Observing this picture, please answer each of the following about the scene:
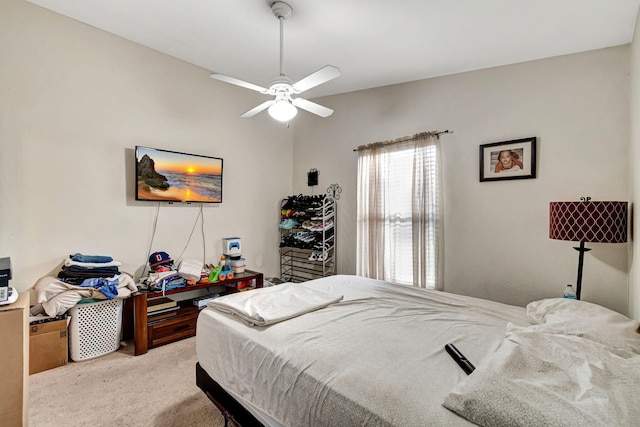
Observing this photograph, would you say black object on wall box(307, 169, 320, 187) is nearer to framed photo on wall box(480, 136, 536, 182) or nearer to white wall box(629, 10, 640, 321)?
framed photo on wall box(480, 136, 536, 182)

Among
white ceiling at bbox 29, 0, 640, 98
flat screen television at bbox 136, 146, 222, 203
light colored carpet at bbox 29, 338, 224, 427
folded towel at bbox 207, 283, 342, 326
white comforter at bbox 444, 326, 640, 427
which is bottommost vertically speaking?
light colored carpet at bbox 29, 338, 224, 427

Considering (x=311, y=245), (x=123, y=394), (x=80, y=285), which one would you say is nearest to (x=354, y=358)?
(x=123, y=394)

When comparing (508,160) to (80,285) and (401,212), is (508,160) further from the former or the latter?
(80,285)

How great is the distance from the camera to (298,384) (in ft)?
3.76

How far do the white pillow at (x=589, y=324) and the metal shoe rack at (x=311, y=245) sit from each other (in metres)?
2.44

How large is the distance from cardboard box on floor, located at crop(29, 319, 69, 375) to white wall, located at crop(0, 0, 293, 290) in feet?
1.39

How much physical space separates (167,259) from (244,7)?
2.43 meters

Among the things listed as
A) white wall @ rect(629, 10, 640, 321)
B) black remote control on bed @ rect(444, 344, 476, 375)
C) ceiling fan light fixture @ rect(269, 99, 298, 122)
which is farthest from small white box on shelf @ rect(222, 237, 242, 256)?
white wall @ rect(629, 10, 640, 321)

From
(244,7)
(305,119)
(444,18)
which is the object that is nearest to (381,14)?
(444,18)

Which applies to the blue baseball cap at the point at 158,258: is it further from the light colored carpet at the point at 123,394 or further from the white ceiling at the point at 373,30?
the white ceiling at the point at 373,30

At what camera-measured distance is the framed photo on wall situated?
8.46ft

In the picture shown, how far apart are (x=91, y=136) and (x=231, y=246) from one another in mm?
1765

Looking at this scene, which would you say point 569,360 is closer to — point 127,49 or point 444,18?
point 444,18

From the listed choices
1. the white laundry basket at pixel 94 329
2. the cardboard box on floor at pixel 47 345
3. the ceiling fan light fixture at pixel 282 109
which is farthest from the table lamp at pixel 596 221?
the cardboard box on floor at pixel 47 345
